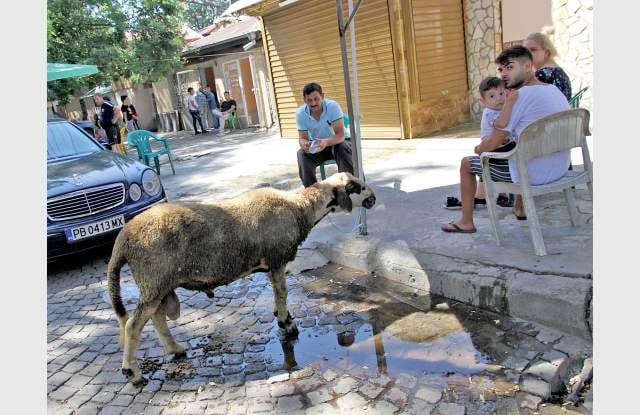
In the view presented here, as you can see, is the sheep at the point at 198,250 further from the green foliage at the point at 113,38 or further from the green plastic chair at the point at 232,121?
the green plastic chair at the point at 232,121

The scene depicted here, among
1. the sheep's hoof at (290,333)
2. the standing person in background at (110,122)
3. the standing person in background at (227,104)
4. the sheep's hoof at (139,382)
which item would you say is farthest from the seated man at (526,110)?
the standing person in background at (227,104)

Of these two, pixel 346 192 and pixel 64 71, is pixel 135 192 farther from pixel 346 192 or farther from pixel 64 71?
pixel 64 71

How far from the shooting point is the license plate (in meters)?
5.89

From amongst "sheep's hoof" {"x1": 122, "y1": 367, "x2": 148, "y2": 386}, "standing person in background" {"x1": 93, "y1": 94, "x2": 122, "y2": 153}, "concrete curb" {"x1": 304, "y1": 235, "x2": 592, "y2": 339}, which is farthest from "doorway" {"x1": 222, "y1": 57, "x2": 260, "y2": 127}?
"sheep's hoof" {"x1": 122, "y1": 367, "x2": 148, "y2": 386}

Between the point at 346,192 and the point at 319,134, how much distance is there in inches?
101

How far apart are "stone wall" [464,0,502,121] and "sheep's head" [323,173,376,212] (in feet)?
29.6

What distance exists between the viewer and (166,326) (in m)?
3.76

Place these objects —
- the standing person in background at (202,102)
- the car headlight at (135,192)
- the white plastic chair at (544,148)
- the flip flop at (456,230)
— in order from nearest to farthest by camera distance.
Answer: the white plastic chair at (544,148), the flip flop at (456,230), the car headlight at (135,192), the standing person in background at (202,102)

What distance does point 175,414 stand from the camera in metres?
3.08

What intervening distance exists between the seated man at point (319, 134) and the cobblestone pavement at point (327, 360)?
215cm

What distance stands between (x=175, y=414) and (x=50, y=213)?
12.8ft

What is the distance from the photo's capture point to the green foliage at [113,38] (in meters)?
17.2

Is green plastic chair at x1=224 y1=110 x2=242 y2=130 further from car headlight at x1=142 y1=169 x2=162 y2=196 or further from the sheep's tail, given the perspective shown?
the sheep's tail

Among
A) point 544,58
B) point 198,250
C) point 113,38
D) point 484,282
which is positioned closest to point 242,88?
point 113,38
